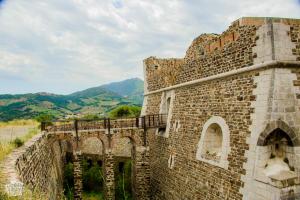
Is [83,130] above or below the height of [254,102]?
below

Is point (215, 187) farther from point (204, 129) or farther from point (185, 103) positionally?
point (185, 103)

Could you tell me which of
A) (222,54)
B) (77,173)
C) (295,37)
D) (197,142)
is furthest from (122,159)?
(295,37)

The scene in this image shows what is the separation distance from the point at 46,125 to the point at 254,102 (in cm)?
1099

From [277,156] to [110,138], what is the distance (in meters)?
9.23

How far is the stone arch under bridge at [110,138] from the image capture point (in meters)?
14.8

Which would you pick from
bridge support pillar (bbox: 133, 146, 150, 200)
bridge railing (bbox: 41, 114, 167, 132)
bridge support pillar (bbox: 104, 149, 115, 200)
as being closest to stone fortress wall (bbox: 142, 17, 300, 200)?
bridge railing (bbox: 41, 114, 167, 132)

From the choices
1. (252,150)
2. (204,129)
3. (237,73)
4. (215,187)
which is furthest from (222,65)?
(215,187)

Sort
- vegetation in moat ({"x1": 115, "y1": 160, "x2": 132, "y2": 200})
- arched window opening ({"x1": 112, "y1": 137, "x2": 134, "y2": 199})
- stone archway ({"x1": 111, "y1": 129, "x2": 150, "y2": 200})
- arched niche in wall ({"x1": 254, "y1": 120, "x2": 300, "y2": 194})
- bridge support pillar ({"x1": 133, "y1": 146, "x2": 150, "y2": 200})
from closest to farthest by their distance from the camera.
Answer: arched niche in wall ({"x1": 254, "y1": 120, "x2": 300, "y2": 194}) → stone archway ({"x1": 111, "y1": 129, "x2": 150, "y2": 200}) → bridge support pillar ({"x1": 133, "y1": 146, "x2": 150, "y2": 200}) → vegetation in moat ({"x1": 115, "y1": 160, "x2": 132, "y2": 200}) → arched window opening ({"x1": 112, "y1": 137, "x2": 134, "y2": 199})

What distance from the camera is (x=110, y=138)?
1533 cm

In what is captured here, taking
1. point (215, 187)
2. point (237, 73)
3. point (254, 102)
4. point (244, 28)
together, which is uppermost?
point (244, 28)

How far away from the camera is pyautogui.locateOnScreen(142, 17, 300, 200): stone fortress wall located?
7.65m

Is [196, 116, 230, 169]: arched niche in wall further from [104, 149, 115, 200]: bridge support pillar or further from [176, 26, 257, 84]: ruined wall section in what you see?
[104, 149, 115, 200]: bridge support pillar

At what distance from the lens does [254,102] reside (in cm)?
824

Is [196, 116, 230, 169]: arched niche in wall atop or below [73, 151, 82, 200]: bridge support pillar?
atop
